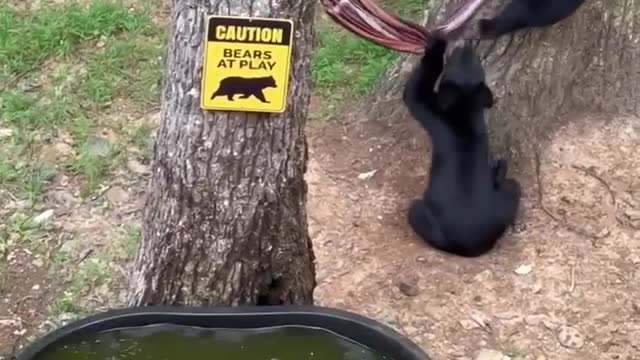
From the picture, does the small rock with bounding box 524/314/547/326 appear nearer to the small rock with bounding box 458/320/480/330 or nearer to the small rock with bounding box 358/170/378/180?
the small rock with bounding box 458/320/480/330

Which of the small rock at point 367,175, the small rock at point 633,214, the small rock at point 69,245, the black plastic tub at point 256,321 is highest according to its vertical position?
the small rock at point 367,175

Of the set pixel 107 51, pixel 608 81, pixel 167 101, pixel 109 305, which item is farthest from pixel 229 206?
pixel 107 51

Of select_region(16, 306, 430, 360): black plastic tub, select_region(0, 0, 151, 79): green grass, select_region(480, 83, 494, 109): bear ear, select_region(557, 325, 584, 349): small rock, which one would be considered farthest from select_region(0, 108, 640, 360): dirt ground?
select_region(0, 0, 151, 79): green grass

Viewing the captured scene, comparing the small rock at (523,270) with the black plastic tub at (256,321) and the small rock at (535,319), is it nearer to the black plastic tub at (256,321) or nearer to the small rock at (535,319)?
the small rock at (535,319)

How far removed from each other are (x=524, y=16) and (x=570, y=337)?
1.06 m

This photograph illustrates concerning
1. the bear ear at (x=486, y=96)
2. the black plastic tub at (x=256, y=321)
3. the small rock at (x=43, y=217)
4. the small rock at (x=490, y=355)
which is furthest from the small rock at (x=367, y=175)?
the black plastic tub at (x=256, y=321)

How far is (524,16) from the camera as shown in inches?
155

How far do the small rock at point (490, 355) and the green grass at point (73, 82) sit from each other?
1.56m

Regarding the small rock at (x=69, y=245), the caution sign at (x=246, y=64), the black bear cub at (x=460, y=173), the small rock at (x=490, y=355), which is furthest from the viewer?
the small rock at (x=69, y=245)

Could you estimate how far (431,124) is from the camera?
4.10 meters

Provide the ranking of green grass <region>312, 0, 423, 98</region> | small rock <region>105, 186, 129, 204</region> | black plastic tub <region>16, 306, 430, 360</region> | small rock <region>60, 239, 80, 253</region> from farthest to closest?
1. green grass <region>312, 0, 423, 98</region>
2. small rock <region>105, 186, 129, 204</region>
3. small rock <region>60, 239, 80, 253</region>
4. black plastic tub <region>16, 306, 430, 360</region>

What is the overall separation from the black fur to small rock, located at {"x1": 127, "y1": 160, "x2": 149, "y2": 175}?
132cm

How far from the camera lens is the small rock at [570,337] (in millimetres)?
3598

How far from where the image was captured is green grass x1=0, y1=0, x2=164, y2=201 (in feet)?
14.5
